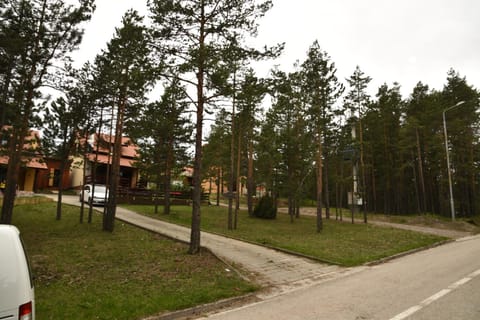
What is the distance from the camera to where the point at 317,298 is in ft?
20.2

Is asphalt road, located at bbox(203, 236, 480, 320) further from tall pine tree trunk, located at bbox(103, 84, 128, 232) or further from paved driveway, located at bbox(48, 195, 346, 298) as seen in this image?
tall pine tree trunk, located at bbox(103, 84, 128, 232)

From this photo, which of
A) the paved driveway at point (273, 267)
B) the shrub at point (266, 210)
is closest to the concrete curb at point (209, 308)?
the paved driveway at point (273, 267)

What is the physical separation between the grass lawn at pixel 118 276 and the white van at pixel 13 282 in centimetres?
208

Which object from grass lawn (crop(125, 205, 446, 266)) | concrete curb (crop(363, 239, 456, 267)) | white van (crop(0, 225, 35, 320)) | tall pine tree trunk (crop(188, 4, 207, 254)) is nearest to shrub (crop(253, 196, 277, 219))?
grass lawn (crop(125, 205, 446, 266))

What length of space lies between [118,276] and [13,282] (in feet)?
14.8

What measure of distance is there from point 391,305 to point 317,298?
148 cm

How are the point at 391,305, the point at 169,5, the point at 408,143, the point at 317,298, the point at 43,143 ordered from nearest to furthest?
the point at 391,305 → the point at 317,298 → the point at 169,5 → the point at 43,143 → the point at 408,143

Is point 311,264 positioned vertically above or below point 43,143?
below

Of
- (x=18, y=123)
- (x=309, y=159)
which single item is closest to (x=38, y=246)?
(x=18, y=123)

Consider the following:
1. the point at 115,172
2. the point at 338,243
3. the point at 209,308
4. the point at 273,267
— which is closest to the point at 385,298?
the point at 273,267

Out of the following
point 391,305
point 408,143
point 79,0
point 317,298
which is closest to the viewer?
point 391,305

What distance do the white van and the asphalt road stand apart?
10.5 ft

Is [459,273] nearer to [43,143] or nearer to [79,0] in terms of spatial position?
[79,0]

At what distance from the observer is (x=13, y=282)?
2.92 m
